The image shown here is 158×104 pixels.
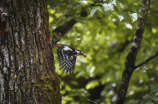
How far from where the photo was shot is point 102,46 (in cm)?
471

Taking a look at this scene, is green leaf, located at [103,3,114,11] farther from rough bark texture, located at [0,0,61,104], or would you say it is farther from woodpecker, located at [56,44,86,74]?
rough bark texture, located at [0,0,61,104]

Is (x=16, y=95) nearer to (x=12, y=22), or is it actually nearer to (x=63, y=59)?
(x=12, y=22)

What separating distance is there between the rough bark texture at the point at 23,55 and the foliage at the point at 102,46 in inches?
41.0

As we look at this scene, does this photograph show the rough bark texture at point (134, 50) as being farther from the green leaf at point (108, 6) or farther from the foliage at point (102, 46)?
the green leaf at point (108, 6)

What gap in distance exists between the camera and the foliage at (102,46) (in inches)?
111

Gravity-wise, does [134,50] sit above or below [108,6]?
below

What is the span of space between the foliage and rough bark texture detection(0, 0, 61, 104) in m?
1.04

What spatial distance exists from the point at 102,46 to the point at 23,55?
10.8ft

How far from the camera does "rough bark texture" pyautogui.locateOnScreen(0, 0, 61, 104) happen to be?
1.50 metres

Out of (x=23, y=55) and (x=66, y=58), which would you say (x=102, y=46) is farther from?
(x=23, y=55)

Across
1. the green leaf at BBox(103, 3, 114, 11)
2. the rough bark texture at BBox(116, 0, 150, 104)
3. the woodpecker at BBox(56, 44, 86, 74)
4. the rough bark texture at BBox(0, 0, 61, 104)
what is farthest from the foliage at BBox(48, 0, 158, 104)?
the rough bark texture at BBox(0, 0, 61, 104)

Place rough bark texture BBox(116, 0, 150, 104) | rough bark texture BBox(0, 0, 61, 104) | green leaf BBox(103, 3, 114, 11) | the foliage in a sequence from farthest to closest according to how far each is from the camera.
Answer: the foliage → rough bark texture BBox(116, 0, 150, 104) → green leaf BBox(103, 3, 114, 11) → rough bark texture BBox(0, 0, 61, 104)

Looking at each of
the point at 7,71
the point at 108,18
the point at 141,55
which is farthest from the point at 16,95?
the point at 141,55

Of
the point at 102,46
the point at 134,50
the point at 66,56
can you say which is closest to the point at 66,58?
the point at 66,56
